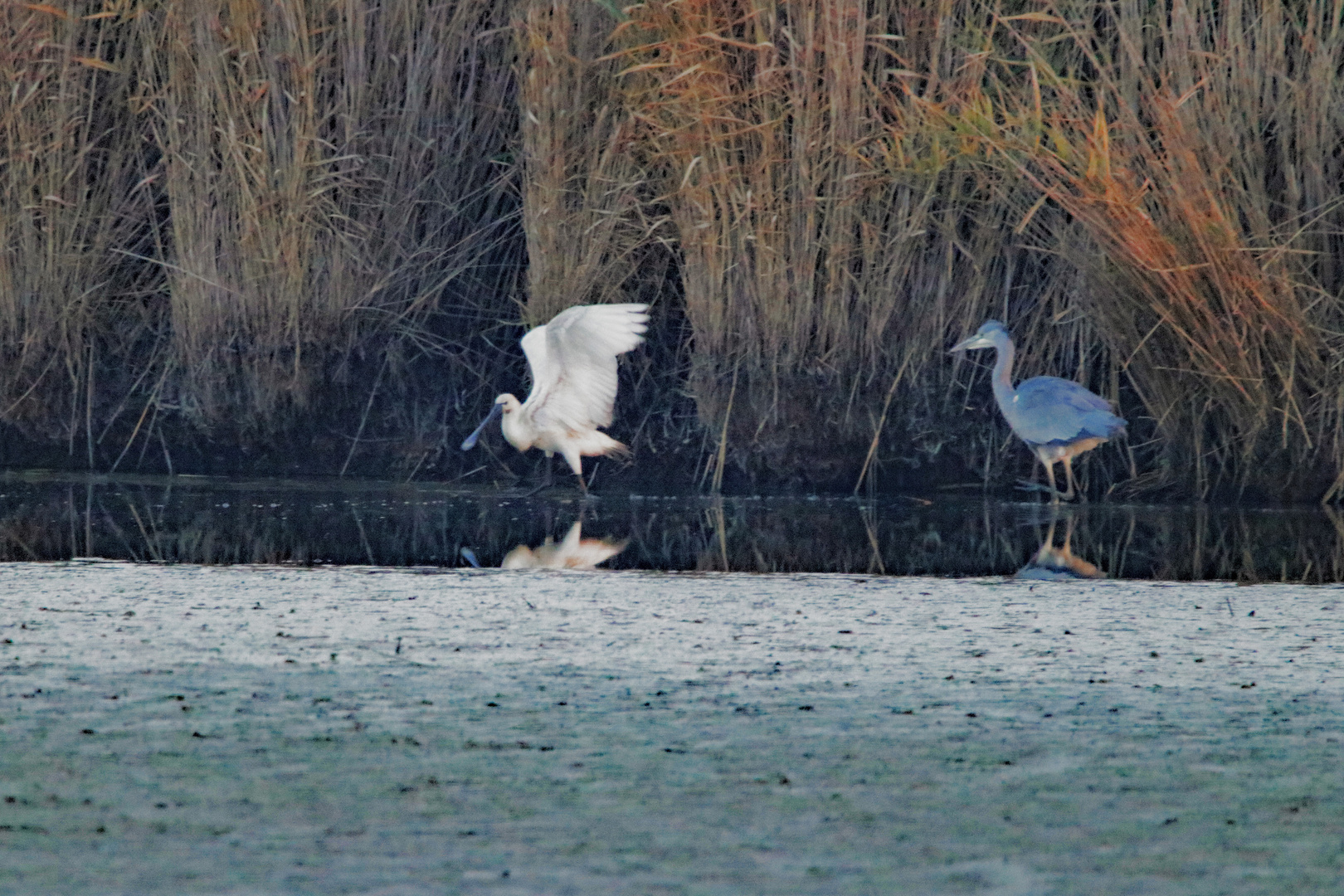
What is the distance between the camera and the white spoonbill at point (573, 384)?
5270 millimetres

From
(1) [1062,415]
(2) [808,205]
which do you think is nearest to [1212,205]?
(1) [1062,415]

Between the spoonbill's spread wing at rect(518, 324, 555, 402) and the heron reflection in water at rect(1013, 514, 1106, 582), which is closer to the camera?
the heron reflection in water at rect(1013, 514, 1106, 582)

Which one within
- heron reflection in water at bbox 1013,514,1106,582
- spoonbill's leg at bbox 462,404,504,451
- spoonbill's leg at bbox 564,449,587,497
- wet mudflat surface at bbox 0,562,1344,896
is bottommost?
wet mudflat surface at bbox 0,562,1344,896

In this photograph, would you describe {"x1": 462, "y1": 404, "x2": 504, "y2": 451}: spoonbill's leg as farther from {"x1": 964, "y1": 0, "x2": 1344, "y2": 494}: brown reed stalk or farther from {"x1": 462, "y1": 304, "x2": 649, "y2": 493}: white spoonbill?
{"x1": 964, "y1": 0, "x2": 1344, "y2": 494}: brown reed stalk

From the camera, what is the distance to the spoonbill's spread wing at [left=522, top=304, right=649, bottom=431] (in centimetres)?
526

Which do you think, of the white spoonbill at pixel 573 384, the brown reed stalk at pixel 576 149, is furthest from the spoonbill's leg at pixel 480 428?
the brown reed stalk at pixel 576 149

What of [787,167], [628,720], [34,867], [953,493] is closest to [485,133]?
[787,167]

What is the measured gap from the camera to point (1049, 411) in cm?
509

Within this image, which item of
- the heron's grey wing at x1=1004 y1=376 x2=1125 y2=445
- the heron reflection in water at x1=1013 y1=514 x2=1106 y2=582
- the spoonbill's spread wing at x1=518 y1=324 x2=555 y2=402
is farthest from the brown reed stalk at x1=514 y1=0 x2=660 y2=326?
the heron reflection in water at x1=1013 y1=514 x2=1106 y2=582

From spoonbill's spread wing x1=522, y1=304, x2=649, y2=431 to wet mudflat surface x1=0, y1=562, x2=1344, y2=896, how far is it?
1.69m

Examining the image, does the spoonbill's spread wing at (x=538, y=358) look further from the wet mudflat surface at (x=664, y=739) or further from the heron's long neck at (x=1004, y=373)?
the wet mudflat surface at (x=664, y=739)

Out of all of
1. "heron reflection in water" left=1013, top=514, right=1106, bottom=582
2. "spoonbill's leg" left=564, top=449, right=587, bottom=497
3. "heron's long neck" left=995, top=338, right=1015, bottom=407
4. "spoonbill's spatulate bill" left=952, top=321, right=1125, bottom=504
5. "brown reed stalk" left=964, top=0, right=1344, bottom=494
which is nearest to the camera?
"heron reflection in water" left=1013, top=514, right=1106, bottom=582

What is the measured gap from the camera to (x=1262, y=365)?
509cm

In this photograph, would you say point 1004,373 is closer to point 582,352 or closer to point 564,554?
point 582,352
